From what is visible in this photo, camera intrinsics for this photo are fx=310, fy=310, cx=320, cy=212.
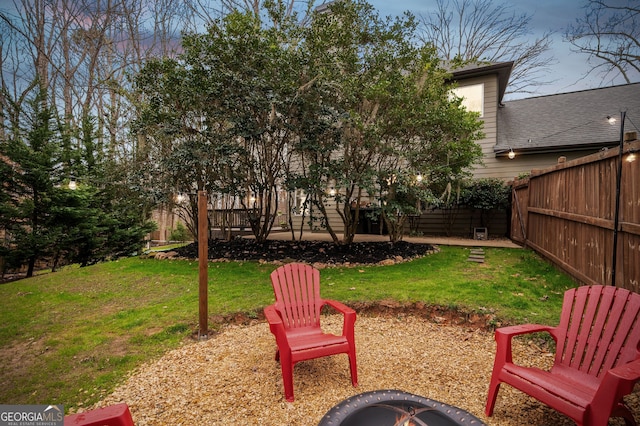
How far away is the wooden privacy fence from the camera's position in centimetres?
291

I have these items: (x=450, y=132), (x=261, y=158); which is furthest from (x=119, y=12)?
(x=450, y=132)

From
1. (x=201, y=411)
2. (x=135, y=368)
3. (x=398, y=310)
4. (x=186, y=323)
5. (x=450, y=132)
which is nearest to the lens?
(x=201, y=411)

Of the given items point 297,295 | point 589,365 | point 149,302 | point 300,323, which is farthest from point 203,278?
point 589,365

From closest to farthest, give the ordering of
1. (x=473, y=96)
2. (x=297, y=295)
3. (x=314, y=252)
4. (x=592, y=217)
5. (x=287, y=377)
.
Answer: (x=287, y=377)
(x=297, y=295)
(x=592, y=217)
(x=314, y=252)
(x=473, y=96)

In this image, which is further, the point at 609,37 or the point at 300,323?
the point at 609,37

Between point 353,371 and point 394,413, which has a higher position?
point 394,413

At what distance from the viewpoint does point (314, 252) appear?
715 cm

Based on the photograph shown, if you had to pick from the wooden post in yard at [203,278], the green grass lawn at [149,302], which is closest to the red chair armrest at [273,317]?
the wooden post in yard at [203,278]

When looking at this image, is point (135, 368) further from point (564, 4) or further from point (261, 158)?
point (564, 4)

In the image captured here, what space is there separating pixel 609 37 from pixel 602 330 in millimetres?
13533

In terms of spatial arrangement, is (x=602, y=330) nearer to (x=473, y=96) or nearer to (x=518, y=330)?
(x=518, y=330)

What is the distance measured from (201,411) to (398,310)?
2.51 m

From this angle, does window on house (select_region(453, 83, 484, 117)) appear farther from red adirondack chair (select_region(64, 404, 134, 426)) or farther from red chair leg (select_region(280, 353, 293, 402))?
red adirondack chair (select_region(64, 404, 134, 426))

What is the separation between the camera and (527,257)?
607 centimetres
